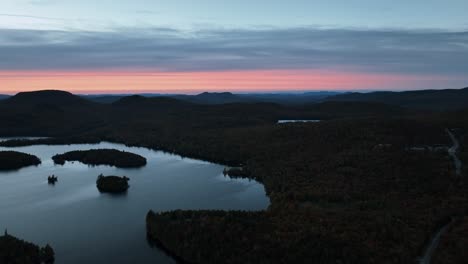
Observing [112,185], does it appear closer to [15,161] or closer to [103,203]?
Answer: [103,203]

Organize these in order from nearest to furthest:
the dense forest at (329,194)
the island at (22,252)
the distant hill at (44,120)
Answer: the island at (22,252) → the dense forest at (329,194) → the distant hill at (44,120)

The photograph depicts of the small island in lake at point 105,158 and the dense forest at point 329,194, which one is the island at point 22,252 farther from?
the small island in lake at point 105,158

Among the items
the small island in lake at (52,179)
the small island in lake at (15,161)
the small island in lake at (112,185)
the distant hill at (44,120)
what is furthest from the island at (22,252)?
the distant hill at (44,120)

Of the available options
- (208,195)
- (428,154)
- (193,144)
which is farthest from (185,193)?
(193,144)

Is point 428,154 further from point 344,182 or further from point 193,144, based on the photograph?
point 193,144

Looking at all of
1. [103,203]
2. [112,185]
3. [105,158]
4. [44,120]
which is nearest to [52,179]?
[112,185]

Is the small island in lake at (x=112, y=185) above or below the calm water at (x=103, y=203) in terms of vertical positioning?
above

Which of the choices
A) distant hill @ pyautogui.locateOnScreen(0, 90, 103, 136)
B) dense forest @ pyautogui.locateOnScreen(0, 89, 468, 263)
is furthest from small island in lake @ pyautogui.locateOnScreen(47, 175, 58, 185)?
distant hill @ pyautogui.locateOnScreen(0, 90, 103, 136)
